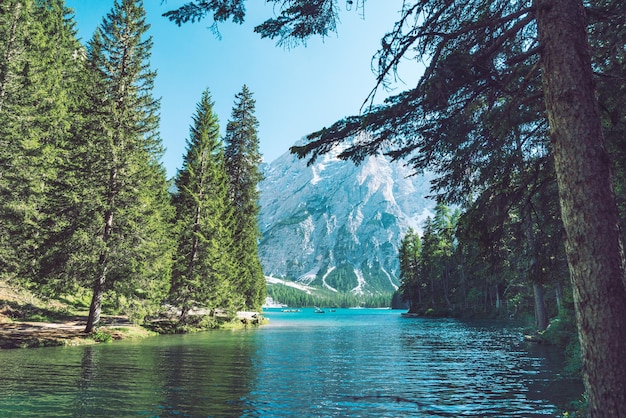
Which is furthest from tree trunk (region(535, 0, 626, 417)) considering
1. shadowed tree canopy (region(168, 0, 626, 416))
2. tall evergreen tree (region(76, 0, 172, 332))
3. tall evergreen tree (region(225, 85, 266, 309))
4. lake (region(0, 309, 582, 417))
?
tall evergreen tree (region(225, 85, 266, 309))

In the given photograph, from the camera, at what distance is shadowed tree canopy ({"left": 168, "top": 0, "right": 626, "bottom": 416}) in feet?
14.9

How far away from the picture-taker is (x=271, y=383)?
12.1 metres

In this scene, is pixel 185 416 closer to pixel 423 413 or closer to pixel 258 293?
pixel 423 413

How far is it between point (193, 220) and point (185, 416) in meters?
26.8

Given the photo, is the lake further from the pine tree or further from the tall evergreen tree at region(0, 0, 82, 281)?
the pine tree

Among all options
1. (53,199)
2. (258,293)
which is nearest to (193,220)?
(53,199)

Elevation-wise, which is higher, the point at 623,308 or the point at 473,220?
the point at 473,220

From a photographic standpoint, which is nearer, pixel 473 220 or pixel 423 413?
pixel 473 220

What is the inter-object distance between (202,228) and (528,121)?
95.9ft

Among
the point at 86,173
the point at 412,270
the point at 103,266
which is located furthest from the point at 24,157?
the point at 412,270

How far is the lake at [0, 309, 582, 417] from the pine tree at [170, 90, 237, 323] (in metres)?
11.6

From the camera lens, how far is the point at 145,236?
23.7 meters

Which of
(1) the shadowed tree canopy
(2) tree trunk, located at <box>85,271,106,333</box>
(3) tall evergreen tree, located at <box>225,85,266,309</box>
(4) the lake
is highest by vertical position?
(3) tall evergreen tree, located at <box>225,85,266,309</box>

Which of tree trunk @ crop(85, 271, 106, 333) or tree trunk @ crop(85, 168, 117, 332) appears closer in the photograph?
tree trunk @ crop(85, 271, 106, 333)
